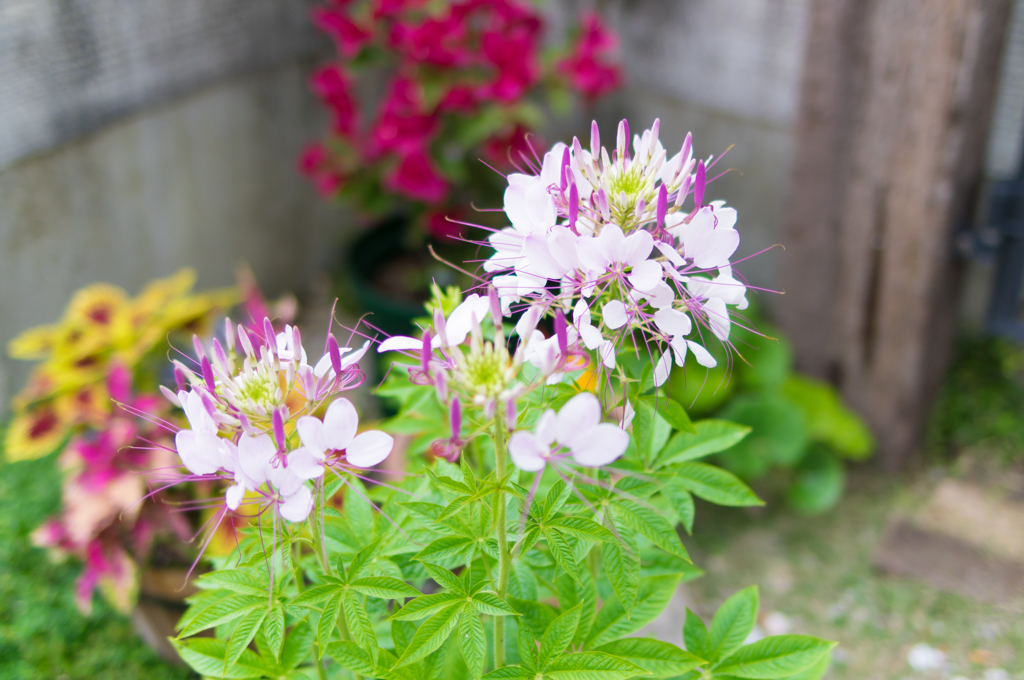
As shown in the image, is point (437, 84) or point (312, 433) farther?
point (437, 84)

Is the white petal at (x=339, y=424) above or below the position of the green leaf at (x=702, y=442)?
above

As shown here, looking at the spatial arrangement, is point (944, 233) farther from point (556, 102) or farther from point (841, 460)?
point (556, 102)

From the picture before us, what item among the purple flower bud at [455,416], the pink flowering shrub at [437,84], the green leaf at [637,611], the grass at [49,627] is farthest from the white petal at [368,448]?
the pink flowering shrub at [437,84]

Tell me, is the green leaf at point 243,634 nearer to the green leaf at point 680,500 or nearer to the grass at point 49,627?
the green leaf at point 680,500

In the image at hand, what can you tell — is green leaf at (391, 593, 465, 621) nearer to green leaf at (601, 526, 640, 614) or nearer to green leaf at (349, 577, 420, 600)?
green leaf at (349, 577, 420, 600)

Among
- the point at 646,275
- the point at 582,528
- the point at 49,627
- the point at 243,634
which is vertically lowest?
the point at 49,627

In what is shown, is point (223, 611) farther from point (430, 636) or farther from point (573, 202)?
point (573, 202)

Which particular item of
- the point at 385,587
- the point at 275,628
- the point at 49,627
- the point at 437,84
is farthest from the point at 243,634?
the point at 437,84
